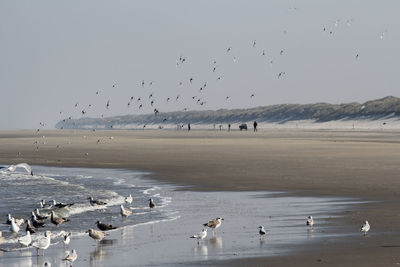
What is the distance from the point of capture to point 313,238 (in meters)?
17.5

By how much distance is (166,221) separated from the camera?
70.3 feet

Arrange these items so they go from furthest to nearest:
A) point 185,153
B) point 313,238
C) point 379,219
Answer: point 185,153 < point 379,219 < point 313,238

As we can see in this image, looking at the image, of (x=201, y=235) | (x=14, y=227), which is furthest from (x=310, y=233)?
(x=14, y=227)

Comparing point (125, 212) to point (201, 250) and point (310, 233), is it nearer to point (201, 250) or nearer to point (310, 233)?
point (310, 233)

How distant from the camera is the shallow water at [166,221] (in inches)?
634

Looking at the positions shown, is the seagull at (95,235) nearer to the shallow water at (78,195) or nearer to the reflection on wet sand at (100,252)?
the reflection on wet sand at (100,252)

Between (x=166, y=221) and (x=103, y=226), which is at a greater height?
(x=103, y=226)

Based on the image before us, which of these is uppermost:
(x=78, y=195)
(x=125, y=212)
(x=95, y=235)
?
(x=95, y=235)

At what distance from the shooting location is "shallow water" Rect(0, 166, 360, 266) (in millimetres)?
16109

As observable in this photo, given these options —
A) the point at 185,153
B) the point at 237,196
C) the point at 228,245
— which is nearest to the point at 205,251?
the point at 228,245

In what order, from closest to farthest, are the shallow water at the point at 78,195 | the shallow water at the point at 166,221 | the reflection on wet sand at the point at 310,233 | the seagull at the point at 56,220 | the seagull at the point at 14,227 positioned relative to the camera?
the shallow water at the point at 166,221, the reflection on wet sand at the point at 310,233, the seagull at the point at 14,227, the seagull at the point at 56,220, the shallow water at the point at 78,195

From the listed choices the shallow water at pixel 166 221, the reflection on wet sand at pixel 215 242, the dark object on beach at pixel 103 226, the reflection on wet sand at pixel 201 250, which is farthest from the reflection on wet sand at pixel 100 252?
the reflection on wet sand at pixel 215 242

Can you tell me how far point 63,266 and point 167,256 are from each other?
79.1 inches

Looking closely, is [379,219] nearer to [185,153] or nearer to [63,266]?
[63,266]
